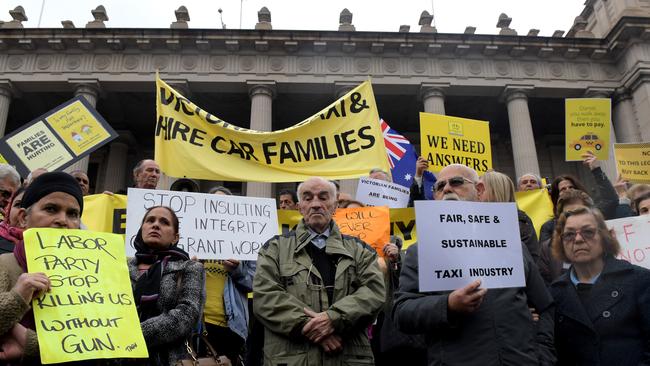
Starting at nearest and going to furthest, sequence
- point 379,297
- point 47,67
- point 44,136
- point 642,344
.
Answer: point 642,344 < point 379,297 < point 44,136 < point 47,67

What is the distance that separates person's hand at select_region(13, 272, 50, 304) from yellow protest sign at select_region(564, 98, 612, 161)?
8.51 m

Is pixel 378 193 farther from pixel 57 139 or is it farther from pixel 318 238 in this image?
pixel 57 139

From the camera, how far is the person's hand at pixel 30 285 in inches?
92.4

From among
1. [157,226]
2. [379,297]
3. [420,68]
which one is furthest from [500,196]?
[420,68]

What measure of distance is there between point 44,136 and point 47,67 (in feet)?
52.9

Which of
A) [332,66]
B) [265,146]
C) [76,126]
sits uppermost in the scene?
[332,66]

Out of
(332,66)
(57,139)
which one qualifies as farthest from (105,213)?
(332,66)

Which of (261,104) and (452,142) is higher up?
(261,104)

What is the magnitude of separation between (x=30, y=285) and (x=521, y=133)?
20.7 meters

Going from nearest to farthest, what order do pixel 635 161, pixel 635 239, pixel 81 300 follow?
pixel 81 300
pixel 635 239
pixel 635 161

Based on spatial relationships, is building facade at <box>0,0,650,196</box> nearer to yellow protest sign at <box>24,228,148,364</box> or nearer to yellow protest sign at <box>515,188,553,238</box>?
yellow protest sign at <box>515,188,553,238</box>

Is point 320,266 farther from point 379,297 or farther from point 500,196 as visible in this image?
point 500,196

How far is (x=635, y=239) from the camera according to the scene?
4215 mm

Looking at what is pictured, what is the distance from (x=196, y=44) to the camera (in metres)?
21.1
